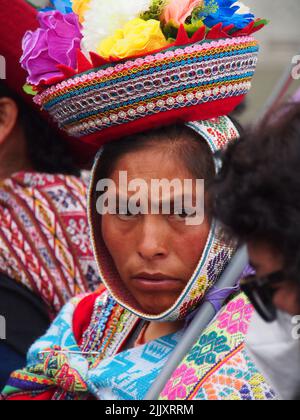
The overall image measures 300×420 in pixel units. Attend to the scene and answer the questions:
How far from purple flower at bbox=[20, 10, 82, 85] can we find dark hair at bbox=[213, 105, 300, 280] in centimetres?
89

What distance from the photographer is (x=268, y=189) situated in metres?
1.71

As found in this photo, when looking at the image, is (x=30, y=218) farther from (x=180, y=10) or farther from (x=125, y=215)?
(x=180, y=10)

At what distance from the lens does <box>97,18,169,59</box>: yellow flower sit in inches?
94.5

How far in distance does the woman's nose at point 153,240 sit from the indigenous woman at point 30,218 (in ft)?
3.27

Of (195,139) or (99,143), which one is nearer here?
(195,139)

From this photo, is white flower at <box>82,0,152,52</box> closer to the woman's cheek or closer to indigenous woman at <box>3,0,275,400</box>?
indigenous woman at <box>3,0,275,400</box>

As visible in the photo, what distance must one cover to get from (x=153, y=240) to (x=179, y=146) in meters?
0.27

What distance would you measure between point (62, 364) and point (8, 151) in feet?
3.79

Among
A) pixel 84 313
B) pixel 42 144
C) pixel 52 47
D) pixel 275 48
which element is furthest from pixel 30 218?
pixel 275 48

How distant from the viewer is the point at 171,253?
7.86ft

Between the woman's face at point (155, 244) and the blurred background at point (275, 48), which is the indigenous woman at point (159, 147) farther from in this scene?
the blurred background at point (275, 48)
